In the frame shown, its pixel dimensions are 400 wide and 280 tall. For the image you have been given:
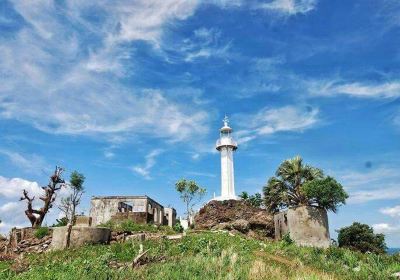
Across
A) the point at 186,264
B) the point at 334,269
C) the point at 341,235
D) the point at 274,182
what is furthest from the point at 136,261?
the point at 341,235

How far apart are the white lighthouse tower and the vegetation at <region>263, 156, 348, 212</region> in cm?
2235

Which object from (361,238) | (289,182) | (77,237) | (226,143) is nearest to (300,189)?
(289,182)

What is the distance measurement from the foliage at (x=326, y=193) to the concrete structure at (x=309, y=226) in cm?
70

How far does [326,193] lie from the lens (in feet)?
99.6

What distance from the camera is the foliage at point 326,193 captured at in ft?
99.8

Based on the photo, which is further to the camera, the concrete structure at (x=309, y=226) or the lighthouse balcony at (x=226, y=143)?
the lighthouse balcony at (x=226, y=143)

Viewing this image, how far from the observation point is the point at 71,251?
20.2 m

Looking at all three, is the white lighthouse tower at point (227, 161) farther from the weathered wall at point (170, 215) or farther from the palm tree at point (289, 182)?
the palm tree at point (289, 182)

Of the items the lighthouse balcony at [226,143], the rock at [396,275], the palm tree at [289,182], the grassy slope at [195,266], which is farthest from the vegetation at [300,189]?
the lighthouse balcony at [226,143]

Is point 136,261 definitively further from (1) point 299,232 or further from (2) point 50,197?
(2) point 50,197

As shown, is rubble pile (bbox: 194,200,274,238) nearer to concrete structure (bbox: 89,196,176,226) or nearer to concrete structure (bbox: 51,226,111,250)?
concrete structure (bbox: 89,196,176,226)

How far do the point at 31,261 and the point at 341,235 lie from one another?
2496 centimetres

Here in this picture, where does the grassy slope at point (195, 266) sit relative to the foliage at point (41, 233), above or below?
below

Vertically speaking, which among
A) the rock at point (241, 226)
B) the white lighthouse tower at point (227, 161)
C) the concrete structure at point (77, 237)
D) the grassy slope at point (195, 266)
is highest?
the white lighthouse tower at point (227, 161)
